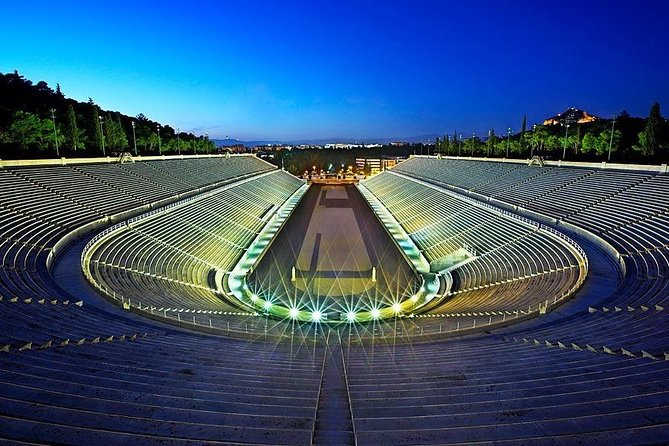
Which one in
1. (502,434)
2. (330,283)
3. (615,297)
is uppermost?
(502,434)

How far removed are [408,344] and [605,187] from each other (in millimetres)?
23959

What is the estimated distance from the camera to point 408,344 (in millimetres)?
11133

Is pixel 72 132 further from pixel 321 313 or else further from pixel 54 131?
pixel 321 313

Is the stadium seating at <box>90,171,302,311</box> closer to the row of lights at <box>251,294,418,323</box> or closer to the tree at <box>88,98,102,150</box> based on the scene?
the row of lights at <box>251,294,418,323</box>

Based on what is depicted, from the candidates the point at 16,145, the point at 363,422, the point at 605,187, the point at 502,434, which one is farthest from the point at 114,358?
the point at 16,145

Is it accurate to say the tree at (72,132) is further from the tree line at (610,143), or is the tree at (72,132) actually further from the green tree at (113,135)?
the tree line at (610,143)

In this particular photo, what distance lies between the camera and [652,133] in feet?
130

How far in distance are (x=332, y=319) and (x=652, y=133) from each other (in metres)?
42.1

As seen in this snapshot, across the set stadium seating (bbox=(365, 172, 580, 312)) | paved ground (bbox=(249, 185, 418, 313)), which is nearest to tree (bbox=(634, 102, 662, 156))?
stadium seating (bbox=(365, 172, 580, 312))

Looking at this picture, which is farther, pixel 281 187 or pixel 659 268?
pixel 281 187

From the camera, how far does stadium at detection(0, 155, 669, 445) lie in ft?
17.0

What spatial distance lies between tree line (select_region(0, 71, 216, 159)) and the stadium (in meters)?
9.81

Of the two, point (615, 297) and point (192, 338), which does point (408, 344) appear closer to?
point (192, 338)

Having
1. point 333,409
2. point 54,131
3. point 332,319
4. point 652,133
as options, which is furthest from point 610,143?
point 54,131
